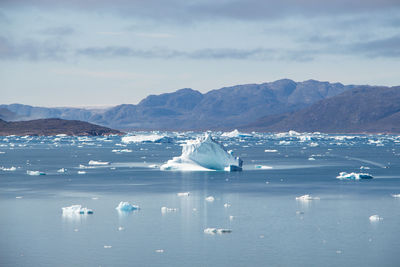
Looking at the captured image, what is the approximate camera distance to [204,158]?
145ft

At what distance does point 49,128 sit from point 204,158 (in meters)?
139

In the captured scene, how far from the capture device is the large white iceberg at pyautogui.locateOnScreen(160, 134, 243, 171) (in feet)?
137

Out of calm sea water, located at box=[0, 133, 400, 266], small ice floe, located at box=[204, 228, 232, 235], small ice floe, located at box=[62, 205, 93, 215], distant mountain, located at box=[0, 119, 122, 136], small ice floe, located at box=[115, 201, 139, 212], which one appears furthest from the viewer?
distant mountain, located at box=[0, 119, 122, 136]

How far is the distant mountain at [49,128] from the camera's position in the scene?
170375 millimetres

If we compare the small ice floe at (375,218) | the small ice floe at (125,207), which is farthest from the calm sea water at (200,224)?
the small ice floe at (125,207)

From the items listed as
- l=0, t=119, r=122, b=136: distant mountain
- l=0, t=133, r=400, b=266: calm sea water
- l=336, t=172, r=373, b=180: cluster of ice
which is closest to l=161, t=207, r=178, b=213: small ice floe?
l=0, t=133, r=400, b=266: calm sea water

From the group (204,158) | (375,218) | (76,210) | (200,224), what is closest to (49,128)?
(204,158)

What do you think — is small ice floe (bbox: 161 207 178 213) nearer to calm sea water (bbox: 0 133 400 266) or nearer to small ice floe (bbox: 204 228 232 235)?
calm sea water (bbox: 0 133 400 266)

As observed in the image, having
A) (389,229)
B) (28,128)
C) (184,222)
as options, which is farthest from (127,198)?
(28,128)

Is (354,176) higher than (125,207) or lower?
higher

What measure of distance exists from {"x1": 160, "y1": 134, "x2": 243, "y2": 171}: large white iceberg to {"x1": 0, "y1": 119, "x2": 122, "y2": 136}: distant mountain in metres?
128

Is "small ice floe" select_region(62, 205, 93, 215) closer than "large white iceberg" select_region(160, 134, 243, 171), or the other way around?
"small ice floe" select_region(62, 205, 93, 215)

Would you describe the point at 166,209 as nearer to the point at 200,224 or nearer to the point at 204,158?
the point at 200,224

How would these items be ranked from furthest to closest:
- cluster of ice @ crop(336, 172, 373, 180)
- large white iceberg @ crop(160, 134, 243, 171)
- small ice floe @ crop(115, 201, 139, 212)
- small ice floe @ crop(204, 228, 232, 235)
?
large white iceberg @ crop(160, 134, 243, 171) < cluster of ice @ crop(336, 172, 373, 180) < small ice floe @ crop(115, 201, 139, 212) < small ice floe @ crop(204, 228, 232, 235)
